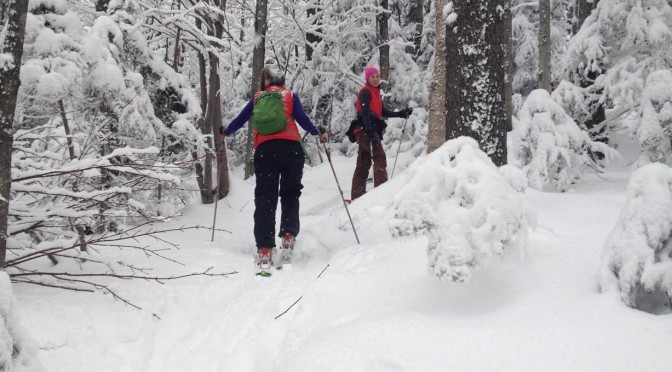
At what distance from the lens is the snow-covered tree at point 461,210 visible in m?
2.77

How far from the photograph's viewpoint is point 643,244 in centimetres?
244

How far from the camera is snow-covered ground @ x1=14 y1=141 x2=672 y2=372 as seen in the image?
2.27 meters

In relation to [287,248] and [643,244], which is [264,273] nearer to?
[287,248]

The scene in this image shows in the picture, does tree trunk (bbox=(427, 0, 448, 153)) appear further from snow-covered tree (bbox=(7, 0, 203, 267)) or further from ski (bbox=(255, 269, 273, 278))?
snow-covered tree (bbox=(7, 0, 203, 267))

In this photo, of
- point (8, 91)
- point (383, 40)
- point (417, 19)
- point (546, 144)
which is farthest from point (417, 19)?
point (8, 91)

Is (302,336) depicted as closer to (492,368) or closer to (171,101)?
(492,368)

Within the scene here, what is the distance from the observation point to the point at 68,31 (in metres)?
5.66

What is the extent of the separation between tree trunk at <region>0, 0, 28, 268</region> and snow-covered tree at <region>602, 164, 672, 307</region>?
343cm

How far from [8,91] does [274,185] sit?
110 inches

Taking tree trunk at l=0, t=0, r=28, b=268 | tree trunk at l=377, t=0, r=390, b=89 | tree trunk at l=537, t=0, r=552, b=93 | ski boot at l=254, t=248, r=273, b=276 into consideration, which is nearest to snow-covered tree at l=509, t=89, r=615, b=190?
tree trunk at l=537, t=0, r=552, b=93

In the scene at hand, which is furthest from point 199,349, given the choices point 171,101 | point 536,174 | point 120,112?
point 171,101

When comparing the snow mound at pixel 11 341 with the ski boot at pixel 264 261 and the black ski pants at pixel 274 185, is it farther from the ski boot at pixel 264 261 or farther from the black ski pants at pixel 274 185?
the black ski pants at pixel 274 185

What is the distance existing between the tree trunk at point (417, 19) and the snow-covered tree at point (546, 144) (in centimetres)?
1030

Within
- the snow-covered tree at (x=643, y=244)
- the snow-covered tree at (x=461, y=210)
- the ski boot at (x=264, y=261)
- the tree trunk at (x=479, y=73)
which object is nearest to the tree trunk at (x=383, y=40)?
the tree trunk at (x=479, y=73)
